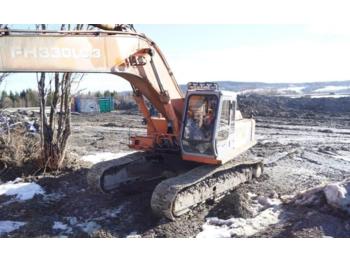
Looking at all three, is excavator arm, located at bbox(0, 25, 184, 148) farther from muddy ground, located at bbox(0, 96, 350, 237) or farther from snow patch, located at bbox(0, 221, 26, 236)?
snow patch, located at bbox(0, 221, 26, 236)

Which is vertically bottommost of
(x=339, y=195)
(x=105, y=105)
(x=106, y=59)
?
(x=339, y=195)

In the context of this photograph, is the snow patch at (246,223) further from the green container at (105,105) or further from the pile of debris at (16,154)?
the green container at (105,105)

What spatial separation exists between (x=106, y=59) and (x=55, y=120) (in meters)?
4.69

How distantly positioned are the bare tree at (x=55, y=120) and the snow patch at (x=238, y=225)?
15.5 ft

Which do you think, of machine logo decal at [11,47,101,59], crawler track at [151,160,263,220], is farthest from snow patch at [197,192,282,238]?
machine logo decal at [11,47,101,59]

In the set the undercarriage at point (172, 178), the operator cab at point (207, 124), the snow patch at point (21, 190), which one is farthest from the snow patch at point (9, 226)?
the operator cab at point (207, 124)

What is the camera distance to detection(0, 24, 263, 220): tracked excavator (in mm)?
5656

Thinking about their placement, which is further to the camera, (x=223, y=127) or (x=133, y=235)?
(x=223, y=127)

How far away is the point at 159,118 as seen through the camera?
8.51 metres

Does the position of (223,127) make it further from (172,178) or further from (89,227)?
(89,227)

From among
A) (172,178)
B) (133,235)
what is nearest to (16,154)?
(172,178)

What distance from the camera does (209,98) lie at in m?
7.66

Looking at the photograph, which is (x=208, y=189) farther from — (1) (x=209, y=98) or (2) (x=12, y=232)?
(2) (x=12, y=232)

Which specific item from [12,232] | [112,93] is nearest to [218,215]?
[12,232]
